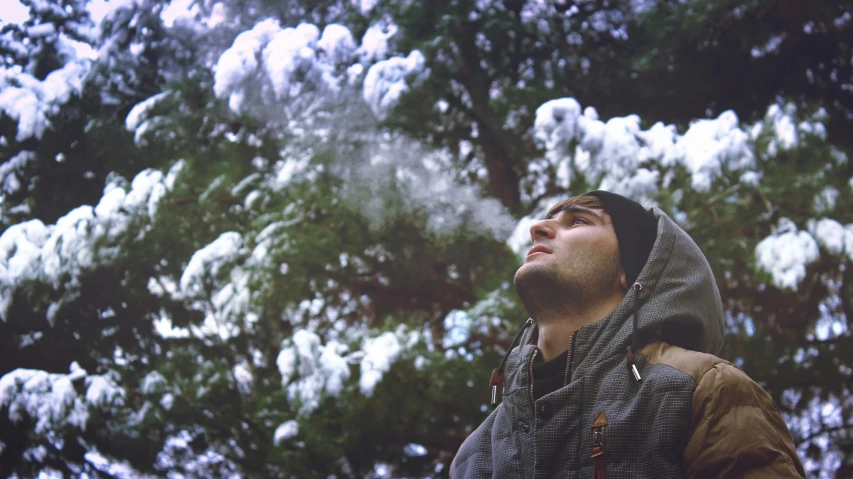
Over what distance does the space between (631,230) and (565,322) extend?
0.20m

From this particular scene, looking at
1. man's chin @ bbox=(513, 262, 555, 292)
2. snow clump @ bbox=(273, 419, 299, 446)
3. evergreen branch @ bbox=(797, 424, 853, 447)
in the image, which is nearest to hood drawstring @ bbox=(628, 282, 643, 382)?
man's chin @ bbox=(513, 262, 555, 292)

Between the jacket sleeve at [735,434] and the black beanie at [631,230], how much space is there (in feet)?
0.90

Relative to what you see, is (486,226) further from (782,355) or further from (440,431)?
(782,355)

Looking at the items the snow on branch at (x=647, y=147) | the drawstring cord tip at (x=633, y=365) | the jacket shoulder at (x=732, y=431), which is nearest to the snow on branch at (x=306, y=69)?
the snow on branch at (x=647, y=147)

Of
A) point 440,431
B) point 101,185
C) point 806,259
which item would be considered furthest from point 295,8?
point 806,259

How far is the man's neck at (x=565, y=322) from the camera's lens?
112 centimetres

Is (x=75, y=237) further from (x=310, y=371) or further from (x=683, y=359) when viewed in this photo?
(x=683, y=359)

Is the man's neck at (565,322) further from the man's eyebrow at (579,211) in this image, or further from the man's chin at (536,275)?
the man's eyebrow at (579,211)

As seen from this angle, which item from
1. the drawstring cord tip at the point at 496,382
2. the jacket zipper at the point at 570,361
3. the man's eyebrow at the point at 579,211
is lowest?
the drawstring cord tip at the point at 496,382

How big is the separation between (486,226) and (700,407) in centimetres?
255

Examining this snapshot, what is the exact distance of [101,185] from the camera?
13.5 feet

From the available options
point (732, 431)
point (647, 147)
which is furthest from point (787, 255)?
point (732, 431)

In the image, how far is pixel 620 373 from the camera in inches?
39.0

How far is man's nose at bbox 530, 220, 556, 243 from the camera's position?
122cm
